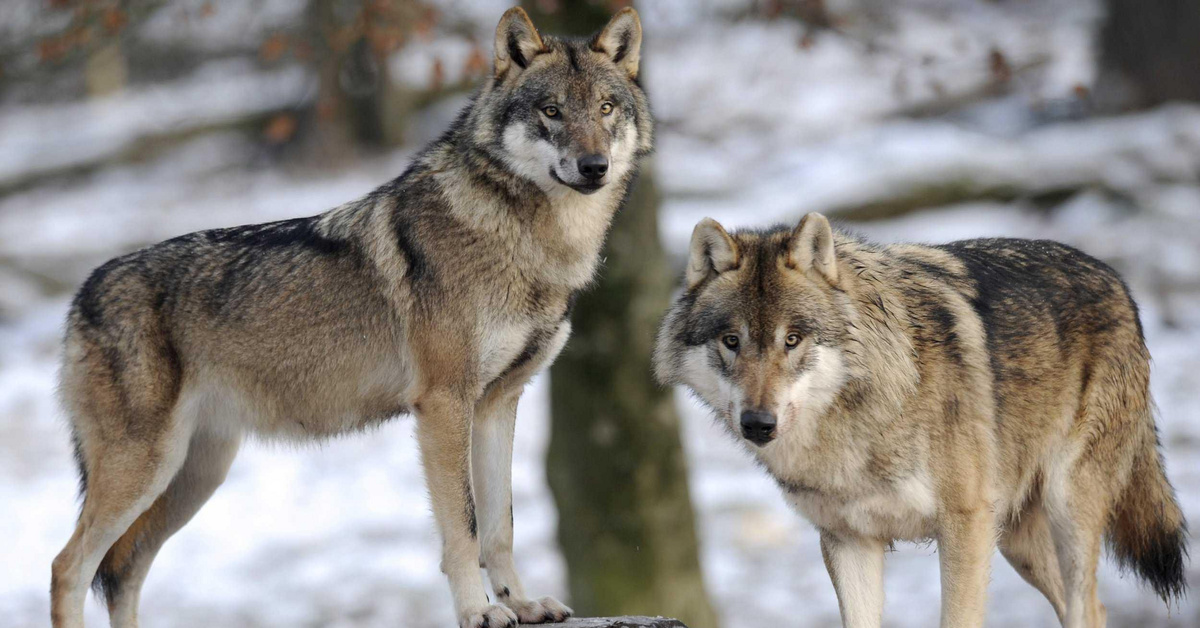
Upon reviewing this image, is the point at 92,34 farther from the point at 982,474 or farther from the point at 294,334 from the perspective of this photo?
the point at 982,474

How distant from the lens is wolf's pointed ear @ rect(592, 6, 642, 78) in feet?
15.2

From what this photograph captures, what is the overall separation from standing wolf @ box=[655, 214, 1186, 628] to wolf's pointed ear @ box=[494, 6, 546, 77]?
956 millimetres

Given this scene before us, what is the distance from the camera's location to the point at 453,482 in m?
4.36

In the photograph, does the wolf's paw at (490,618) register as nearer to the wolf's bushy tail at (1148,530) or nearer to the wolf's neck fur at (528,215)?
the wolf's neck fur at (528,215)

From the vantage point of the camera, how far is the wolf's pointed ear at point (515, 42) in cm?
456

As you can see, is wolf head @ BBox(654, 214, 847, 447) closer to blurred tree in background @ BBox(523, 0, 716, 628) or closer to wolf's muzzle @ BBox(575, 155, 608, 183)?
wolf's muzzle @ BBox(575, 155, 608, 183)

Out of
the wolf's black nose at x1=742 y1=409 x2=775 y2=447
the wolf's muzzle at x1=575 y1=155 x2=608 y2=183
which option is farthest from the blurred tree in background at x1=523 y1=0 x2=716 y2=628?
the wolf's black nose at x1=742 y1=409 x2=775 y2=447

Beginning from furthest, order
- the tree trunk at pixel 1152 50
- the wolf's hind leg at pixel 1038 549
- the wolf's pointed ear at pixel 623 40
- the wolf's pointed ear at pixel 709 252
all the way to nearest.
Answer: the tree trunk at pixel 1152 50 → the wolf's hind leg at pixel 1038 549 → the wolf's pointed ear at pixel 623 40 → the wolf's pointed ear at pixel 709 252

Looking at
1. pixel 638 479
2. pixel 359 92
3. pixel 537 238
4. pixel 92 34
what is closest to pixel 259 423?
pixel 537 238

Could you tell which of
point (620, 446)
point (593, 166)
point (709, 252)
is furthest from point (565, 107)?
point (620, 446)

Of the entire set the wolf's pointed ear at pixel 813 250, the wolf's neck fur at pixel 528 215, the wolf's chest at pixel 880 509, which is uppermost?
the wolf's neck fur at pixel 528 215

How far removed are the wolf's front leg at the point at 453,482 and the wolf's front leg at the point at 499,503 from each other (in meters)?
0.19

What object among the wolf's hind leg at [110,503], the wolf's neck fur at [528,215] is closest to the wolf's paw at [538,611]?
the wolf's neck fur at [528,215]

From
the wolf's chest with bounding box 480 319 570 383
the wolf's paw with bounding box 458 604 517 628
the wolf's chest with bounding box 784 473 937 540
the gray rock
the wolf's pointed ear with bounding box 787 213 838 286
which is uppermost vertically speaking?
the wolf's pointed ear with bounding box 787 213 838 286
